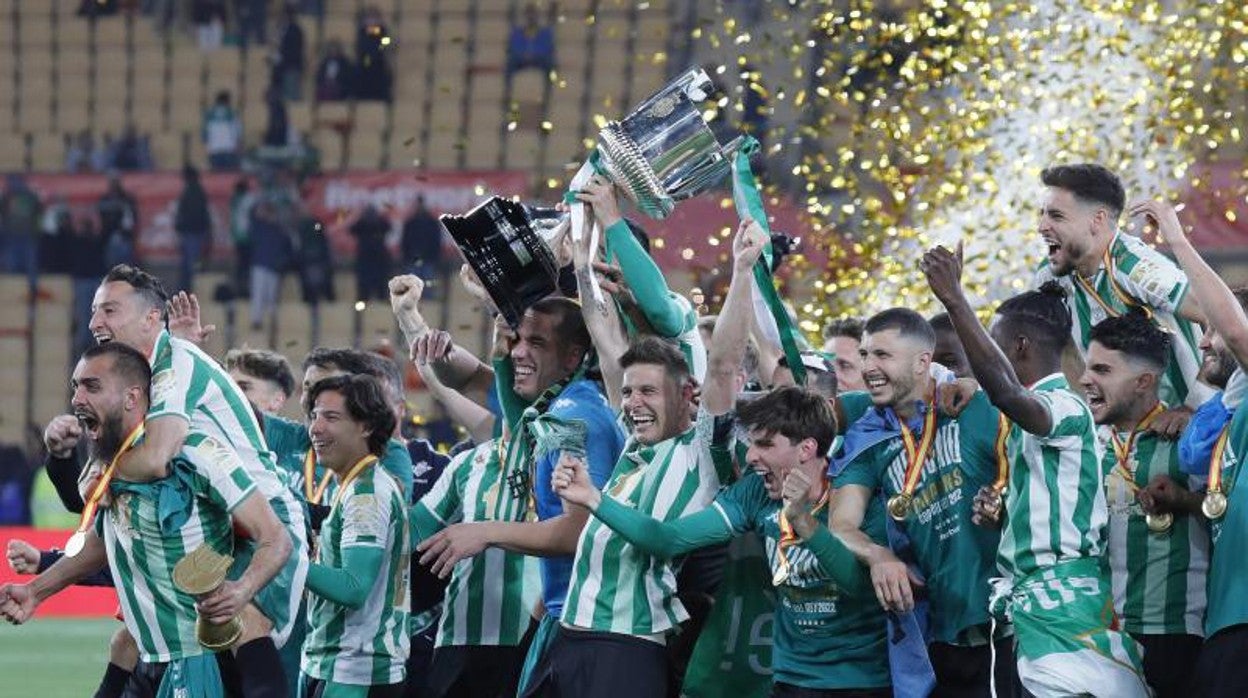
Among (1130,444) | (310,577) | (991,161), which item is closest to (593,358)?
(310,577)

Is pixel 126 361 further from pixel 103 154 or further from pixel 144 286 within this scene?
pixel 103 154

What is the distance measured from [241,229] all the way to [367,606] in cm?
1157

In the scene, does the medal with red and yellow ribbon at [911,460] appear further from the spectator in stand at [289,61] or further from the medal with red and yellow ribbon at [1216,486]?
the spectator in stand at [289,61]

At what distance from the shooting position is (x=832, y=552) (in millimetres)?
5117

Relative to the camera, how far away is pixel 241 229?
17172mm

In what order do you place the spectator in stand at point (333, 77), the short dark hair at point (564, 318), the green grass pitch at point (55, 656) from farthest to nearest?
the spectator in stand at point (333, 77)
the green grass pitch at point (55, 656)
the short dark hair at point (564, 318)

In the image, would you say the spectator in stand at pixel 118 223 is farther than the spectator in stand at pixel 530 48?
No


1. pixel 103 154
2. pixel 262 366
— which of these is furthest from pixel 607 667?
pixel 103 154

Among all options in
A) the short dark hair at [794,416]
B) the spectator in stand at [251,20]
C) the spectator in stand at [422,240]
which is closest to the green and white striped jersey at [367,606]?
the short dark hair at [794,416]

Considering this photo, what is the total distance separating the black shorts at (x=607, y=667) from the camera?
532 cm

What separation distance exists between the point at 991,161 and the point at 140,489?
513 cm

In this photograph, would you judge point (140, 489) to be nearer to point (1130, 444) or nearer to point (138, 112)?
point (1130, 444)

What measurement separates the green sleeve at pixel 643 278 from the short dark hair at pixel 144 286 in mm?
1278

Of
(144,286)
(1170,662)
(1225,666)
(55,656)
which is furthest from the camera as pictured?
(55,656)
